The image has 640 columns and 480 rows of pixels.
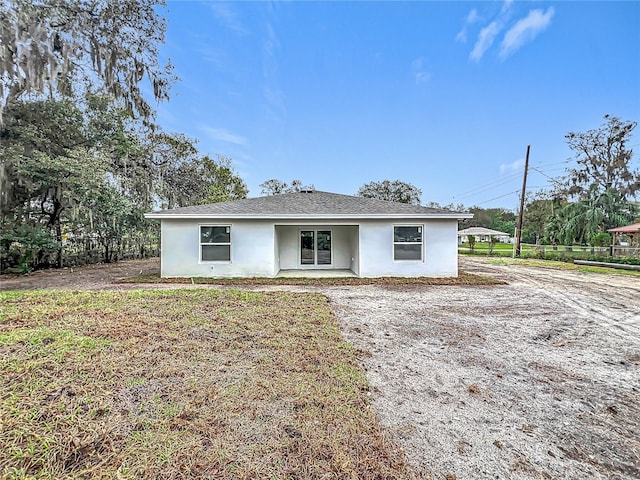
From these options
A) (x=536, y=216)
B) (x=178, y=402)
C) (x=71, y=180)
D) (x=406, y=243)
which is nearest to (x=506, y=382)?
(x=178, y=402)

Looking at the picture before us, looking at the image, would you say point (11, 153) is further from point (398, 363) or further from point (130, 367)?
point (398, 363)

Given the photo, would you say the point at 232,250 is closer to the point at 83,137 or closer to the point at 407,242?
the point at 407,242

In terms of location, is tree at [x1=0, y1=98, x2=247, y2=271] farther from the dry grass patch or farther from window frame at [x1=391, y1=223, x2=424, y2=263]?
window frame at [x1=391, y1=223, x2=424, y2=263]

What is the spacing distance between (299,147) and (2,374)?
24196 mm

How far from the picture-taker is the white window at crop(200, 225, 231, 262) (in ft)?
34.7

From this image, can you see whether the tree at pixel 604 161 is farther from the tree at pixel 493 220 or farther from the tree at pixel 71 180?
the tree at pixel 71 180

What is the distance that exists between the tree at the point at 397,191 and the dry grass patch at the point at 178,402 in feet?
97.4

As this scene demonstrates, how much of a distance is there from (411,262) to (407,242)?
704 millimetres

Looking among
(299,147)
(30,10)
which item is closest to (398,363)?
(30,10)

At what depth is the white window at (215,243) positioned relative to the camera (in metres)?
10.6

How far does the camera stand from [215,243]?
1061 cm

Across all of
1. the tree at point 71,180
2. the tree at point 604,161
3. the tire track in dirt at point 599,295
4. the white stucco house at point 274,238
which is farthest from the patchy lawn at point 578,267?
the tree at point 71,180

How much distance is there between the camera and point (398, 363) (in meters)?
3.68

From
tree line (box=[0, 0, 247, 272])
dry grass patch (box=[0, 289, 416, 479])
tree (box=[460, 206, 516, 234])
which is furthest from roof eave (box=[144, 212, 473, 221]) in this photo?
tree (box=[460, 206, 516, 234])
